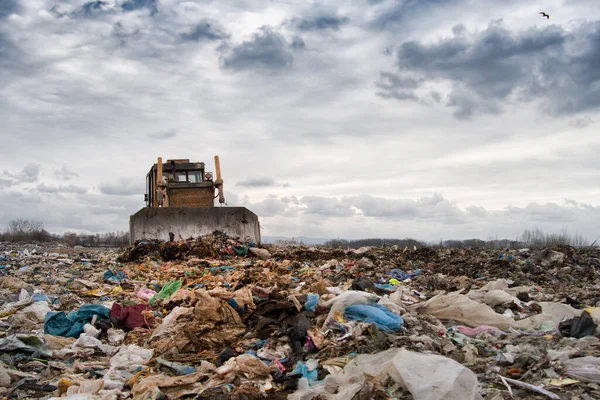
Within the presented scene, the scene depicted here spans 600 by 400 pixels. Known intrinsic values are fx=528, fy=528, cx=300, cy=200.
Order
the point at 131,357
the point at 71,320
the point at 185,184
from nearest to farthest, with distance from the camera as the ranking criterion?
the point at 131,357, the point at 71,320, the point at 185,184

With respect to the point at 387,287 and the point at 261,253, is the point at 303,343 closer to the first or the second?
the point at 387,287

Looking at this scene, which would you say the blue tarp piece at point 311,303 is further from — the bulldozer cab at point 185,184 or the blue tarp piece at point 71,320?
the bulldozer cab at point 185,184

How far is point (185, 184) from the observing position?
14297 mm

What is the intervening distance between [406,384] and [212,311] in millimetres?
2402

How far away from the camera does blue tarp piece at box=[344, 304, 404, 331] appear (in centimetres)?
442

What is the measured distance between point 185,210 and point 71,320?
7388mm

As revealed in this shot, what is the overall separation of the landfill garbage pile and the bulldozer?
5023 mm

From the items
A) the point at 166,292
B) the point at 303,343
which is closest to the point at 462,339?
the point at 303,343

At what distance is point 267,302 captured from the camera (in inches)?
203

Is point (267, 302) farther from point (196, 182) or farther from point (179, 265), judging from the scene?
point (196, 182)

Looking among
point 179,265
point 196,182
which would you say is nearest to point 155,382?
point 179,265

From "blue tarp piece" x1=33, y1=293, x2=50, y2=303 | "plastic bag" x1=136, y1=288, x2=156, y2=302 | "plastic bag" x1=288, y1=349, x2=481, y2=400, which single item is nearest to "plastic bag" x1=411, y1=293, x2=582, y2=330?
"plastic bag" x1=288, y1=349, x2=481, y2=400

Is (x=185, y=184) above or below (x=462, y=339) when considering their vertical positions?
above

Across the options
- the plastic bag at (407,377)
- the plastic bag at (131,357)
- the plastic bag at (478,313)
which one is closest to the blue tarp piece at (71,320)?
the plastic bag at (131,357)
